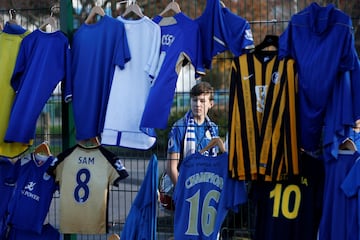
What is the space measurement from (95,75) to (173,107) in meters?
1.03

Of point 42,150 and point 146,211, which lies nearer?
point 146,211

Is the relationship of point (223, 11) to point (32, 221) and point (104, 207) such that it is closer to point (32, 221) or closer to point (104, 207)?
point (104, 207)

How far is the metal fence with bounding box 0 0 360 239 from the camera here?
626cm

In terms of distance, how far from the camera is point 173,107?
22.9 feet

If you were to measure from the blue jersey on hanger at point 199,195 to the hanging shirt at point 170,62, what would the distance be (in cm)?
45

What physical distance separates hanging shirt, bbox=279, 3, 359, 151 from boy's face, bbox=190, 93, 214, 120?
90 cm

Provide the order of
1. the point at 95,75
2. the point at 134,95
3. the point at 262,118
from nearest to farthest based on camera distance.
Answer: the point at 262,118 → the point at 134,95 → the point at 95,75

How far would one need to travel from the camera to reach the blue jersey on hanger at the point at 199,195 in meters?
5.94

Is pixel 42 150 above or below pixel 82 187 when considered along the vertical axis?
above

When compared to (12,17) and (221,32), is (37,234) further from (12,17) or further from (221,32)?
(221,32)

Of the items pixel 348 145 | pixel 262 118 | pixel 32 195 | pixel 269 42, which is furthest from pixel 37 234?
pixel 348 145

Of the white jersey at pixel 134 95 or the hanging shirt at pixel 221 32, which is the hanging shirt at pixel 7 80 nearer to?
the white jersey at pixel 134 95

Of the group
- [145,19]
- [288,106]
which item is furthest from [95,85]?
[288,106]

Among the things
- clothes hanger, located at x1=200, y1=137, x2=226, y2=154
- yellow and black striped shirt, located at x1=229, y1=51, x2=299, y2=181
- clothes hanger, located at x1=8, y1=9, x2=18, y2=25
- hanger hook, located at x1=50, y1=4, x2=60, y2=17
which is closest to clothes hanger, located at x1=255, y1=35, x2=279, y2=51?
yellow and black striped shirt, located at x1=229, y1=51, x2=299, y2=181
